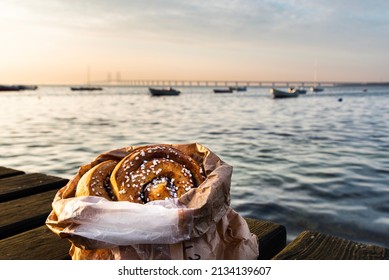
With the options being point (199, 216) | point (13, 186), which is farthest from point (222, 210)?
point (13, 186)

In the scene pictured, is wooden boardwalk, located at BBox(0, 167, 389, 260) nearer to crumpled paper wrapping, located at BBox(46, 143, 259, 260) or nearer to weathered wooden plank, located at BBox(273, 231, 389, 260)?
weathered wooden plank, located at BBox(273, 231, 389, 260)

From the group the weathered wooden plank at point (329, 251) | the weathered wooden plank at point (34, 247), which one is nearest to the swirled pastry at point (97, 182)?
the weathered wooden plank at point (34, 247)

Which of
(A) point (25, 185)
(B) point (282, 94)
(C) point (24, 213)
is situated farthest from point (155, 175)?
(B) point (282, 94)

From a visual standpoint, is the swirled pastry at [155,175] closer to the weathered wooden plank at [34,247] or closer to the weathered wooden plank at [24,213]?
the weathered wooden plank at [34,247]

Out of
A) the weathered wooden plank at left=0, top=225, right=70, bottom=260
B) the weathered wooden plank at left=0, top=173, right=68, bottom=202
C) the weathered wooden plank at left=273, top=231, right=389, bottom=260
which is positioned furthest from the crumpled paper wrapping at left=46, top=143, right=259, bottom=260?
the weathered wooden plank at left=0, top=173, right=68, bottom=202

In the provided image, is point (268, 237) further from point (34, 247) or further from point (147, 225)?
point (34, 247)
